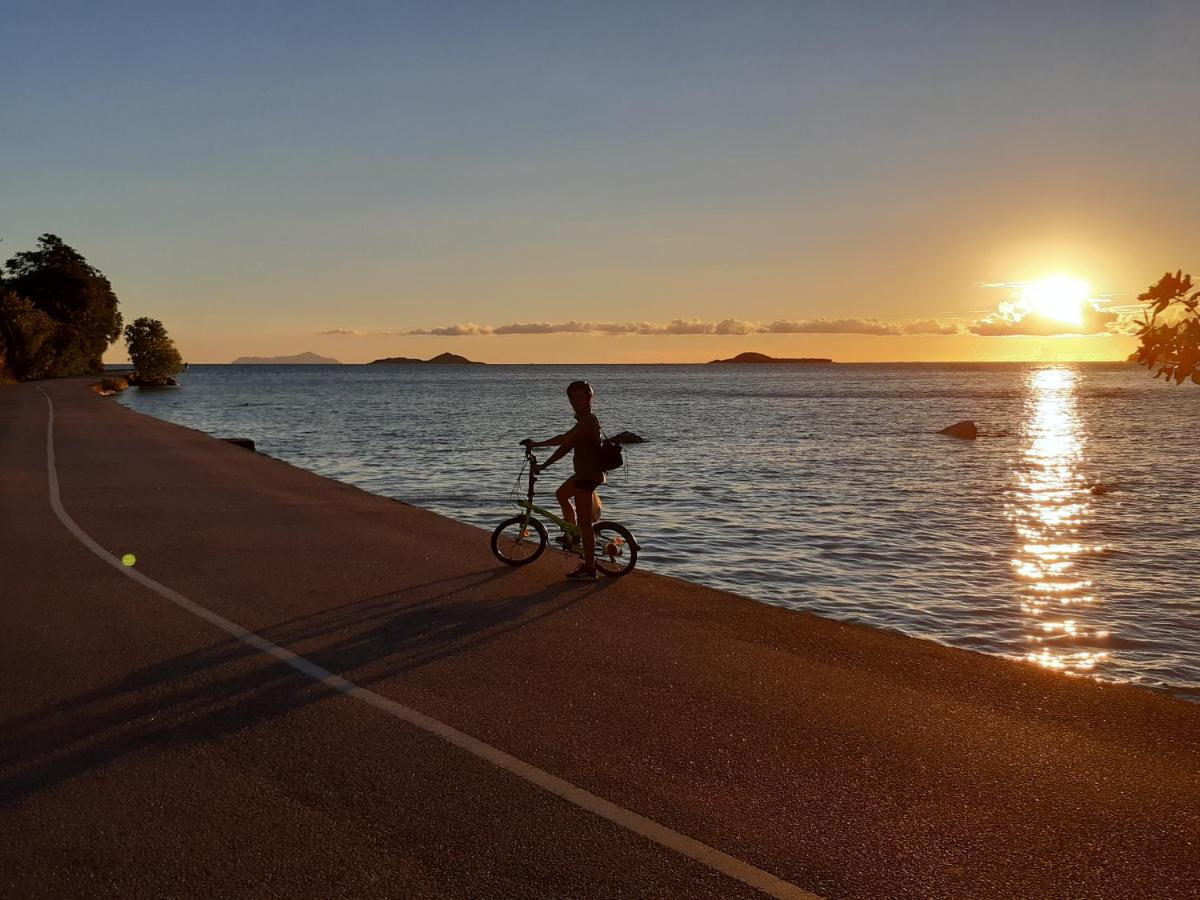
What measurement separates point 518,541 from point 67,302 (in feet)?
368

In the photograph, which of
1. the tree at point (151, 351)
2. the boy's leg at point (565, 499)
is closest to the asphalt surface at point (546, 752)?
the boy's leg at point (565, 499)

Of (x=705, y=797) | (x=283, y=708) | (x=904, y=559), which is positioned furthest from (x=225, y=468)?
(x=705, y=797)

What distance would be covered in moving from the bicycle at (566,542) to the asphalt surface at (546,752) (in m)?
0.66

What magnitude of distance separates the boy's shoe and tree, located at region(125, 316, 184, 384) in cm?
11625

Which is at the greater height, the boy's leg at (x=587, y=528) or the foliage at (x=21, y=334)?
the foliage at (x=21, y=334)

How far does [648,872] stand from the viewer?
14.9 feet

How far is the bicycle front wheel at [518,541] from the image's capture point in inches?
468

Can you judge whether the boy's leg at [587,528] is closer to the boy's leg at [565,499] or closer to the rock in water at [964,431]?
the boy's leg at [565,499]

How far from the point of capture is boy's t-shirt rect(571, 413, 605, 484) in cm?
1075

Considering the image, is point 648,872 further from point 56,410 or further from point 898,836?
point 56,410

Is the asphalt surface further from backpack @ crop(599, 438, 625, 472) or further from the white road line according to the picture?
backpack @ crop(599, 438, 625, 472)

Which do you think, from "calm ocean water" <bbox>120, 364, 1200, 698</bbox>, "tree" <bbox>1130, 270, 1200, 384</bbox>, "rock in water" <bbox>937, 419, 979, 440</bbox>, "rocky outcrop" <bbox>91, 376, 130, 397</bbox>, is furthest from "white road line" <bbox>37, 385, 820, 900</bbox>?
"rocky outcrop" <bbox>91, 376, 130, 397</bbox>

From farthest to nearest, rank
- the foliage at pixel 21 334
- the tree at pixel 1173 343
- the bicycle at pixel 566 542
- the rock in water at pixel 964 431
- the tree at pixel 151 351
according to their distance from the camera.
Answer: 1. the tree at pixel 151 351
2. the foliage at pixel 21 334
3. the rock in water at pixel 964 431
4. the bicycle at pixel 566 542
5. the tree at pixel 1173 343

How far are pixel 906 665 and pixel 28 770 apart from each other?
19.8 ft
